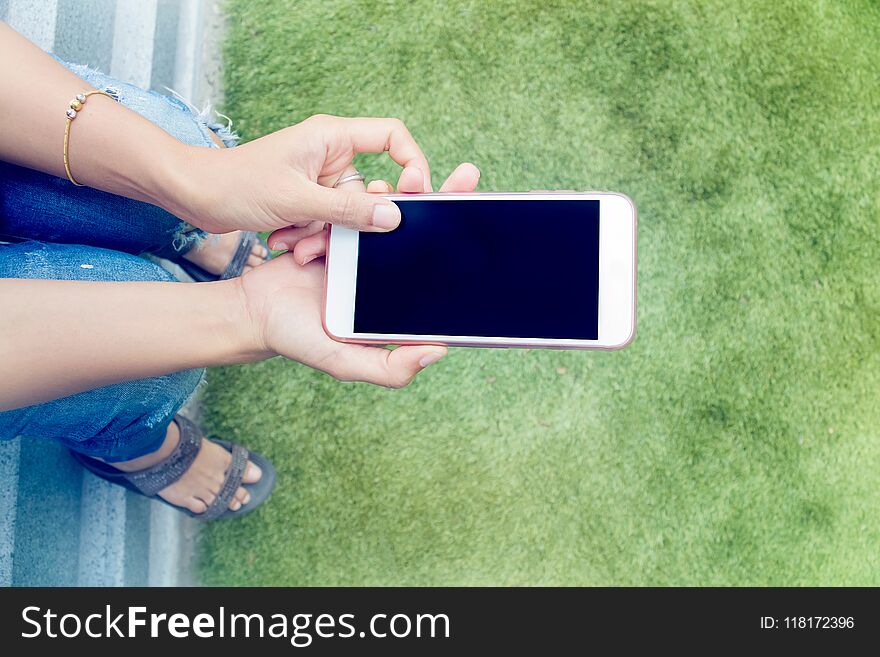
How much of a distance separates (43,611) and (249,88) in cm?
113

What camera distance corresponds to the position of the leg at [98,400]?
2.94 ft

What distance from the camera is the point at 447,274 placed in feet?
3.14

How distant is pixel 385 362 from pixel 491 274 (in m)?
0.20

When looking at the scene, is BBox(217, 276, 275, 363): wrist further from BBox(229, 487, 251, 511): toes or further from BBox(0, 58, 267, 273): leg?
BBox(229, 487, 251, 511): toes

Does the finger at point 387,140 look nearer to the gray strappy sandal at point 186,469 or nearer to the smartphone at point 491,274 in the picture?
the smartphone at point 491,274

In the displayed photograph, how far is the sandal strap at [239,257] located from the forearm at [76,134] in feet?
1.37

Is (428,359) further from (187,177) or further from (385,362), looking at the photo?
(187,177)

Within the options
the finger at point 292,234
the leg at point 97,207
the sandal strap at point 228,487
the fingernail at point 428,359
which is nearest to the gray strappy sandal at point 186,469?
the sandal strap at point 228,487

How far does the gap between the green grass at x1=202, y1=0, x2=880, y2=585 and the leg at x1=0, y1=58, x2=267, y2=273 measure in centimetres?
44

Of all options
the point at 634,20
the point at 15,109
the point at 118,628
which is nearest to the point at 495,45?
the point at 634,20

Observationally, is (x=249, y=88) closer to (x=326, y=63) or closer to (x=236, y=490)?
(x=326, y=63)

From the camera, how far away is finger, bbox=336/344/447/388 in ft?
3.06

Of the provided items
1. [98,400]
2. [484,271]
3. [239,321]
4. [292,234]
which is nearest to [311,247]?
[292,234]

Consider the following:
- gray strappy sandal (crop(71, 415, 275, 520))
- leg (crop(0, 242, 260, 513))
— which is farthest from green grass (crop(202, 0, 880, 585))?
leg (crop(0, 242, 260, 513))
